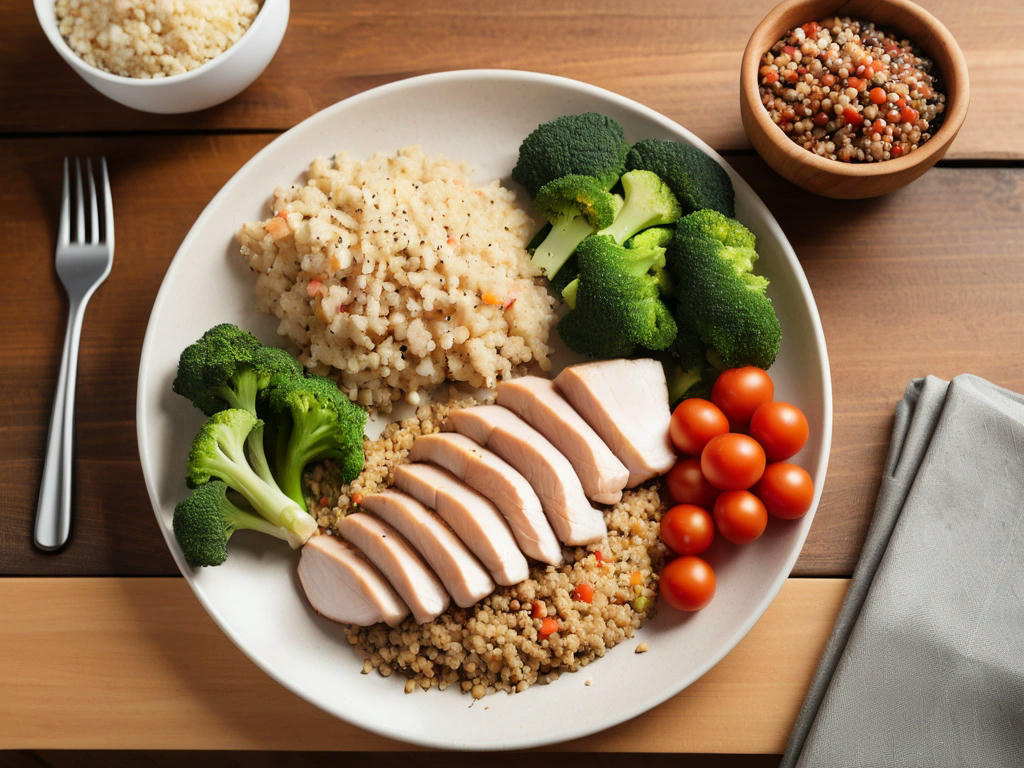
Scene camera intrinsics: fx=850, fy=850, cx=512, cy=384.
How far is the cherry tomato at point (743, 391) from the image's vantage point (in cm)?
254

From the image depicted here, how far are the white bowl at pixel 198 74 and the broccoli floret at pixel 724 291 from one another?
4.77ft

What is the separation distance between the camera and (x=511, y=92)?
284 cm

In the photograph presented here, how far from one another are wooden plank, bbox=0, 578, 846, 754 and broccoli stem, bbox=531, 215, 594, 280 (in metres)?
1.26

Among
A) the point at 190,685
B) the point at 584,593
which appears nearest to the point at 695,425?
the point at 584,593

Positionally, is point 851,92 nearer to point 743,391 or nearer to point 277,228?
point 743,391

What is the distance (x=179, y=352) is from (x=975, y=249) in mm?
2669

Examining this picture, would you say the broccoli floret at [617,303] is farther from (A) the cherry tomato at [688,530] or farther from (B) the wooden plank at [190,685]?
(B) the wooden plank at [190,685]

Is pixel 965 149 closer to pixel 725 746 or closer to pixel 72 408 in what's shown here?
pixel 725 746

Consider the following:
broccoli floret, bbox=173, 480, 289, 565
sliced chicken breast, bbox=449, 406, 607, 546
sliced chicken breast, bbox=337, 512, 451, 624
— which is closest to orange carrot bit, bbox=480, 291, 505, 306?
sliced chicken breast, bbox=449, 406, 607, 546

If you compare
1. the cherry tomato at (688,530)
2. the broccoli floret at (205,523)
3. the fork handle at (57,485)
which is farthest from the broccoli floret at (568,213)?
the fork handle at (57,485)

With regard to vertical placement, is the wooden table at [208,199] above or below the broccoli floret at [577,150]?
below

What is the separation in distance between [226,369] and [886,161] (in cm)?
207

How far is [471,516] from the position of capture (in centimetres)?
246

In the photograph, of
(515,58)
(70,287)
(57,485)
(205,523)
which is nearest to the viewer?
(205,523)
